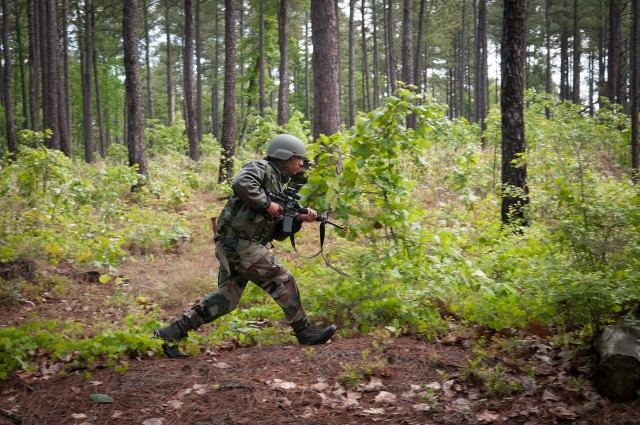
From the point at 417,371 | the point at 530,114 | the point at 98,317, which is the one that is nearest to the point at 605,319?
the point at 417,371

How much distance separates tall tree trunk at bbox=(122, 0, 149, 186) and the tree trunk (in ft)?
37.1

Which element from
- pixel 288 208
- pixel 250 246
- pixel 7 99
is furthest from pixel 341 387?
pixel 7 99

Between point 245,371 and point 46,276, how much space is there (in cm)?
445

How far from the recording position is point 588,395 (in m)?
3.73

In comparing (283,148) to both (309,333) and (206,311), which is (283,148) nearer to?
(206,311)

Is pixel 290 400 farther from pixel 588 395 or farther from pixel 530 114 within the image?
pixel 530 114

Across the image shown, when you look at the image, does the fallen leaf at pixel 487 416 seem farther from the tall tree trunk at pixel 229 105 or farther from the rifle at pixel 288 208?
the tall tree trunk at pixel 229 105

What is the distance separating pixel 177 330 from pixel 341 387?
5.88 feet

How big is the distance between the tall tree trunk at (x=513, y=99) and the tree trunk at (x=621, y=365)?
3.98 meters

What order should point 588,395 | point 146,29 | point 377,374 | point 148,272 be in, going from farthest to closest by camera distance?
Answer: point 146,29 → point 148,272 → point 377,374 → point 588,395

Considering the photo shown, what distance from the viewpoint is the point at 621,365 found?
11.8 feet

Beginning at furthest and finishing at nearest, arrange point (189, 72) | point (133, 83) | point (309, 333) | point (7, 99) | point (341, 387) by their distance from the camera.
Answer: point (7, 99), point (189, 72), point (133, 83), point (309, 333), point (341, 387)

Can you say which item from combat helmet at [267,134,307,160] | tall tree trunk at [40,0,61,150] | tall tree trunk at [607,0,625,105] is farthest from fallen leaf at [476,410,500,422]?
tall tree trunk at [607,0,625,105]

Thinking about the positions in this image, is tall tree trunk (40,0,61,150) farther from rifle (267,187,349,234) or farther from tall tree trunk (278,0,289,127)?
rifle (267,187,349,234)
